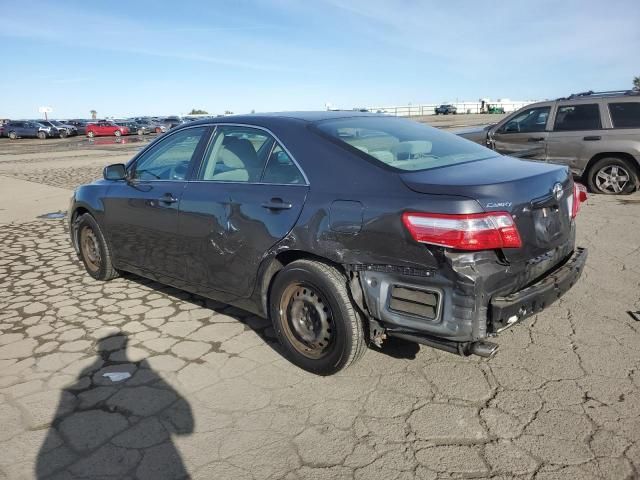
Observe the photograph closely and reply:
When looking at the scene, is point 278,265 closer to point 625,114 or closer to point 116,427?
point 116,427

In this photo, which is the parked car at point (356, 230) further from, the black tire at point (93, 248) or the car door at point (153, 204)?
the black tire at point (93, 248)

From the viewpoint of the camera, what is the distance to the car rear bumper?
2543mm

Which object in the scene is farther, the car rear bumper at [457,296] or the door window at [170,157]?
the door window at [170,157]

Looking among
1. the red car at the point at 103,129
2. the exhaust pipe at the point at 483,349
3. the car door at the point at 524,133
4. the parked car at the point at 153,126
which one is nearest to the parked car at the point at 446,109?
the parked car at the point at 153,126

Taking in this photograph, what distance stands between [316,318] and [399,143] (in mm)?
1291

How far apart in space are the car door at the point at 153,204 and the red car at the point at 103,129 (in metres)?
43.5

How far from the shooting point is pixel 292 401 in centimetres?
298

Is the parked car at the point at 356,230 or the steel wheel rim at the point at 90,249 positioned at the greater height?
the parked car at the point at 356,230

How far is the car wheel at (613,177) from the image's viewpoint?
28.6 feet

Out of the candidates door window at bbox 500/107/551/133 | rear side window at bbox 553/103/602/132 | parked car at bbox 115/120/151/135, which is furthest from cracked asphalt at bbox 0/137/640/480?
parked car at bbox 115/120/151/135

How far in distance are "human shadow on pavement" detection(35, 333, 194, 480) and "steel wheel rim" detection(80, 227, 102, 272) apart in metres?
1.90

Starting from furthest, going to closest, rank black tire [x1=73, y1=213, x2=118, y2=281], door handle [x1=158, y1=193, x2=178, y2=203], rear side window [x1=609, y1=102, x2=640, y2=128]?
rear side window [x1=609, y1=102, x2=640, y2=128]
black tire [x1=73, y1=213, x2=118, y2=281]
door handle [x1=158, y1=193, x2=178, y2=203]

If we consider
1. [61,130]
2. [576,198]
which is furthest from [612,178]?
[61,130]

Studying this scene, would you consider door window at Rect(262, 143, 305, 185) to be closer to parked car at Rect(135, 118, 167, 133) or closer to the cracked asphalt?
the cracked asphalt
